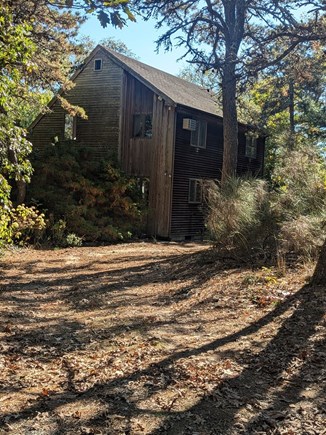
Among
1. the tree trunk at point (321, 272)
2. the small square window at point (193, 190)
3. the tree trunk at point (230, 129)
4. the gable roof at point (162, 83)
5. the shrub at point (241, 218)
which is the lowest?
the tree trunk at point (321, 272)

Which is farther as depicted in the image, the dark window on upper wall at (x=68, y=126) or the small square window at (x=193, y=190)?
the dark window on upper wall at (x=68, y=126)

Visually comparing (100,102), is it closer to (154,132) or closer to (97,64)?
(97,64)

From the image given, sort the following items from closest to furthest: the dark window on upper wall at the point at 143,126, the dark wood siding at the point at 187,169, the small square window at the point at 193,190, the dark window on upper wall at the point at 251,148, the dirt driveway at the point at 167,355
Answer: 1. the dirt driveway at the point at 167,355
2. the dark wood siding at the point at 187,169
3. the dark window on upper wall at the point at 143,126
4. the small square window at the point at 193,190
5. the dark window on upper wall at the point at 251,148

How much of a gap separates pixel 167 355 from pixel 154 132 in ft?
50.1

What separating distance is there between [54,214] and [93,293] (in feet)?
26.6

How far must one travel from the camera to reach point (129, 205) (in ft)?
56.0

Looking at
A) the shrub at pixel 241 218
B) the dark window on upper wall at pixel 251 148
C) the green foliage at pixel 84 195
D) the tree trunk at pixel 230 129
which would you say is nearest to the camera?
the shrub at pixel 241 218

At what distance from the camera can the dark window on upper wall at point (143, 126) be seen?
762 inches

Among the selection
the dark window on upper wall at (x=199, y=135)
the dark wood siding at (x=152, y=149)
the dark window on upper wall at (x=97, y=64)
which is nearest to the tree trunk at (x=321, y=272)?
the dark wood siding at (x=152, y=149)

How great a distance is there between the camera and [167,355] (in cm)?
452

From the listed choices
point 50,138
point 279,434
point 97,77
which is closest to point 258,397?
point 279,434

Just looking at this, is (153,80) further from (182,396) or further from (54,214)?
(182,396)

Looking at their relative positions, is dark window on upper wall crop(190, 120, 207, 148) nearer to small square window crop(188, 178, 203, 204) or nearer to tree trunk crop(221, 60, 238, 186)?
small square window crop(188, 178, 203, 204)

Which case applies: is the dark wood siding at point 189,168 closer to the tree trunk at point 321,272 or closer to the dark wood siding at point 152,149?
the dark wood siding at point 152,149
